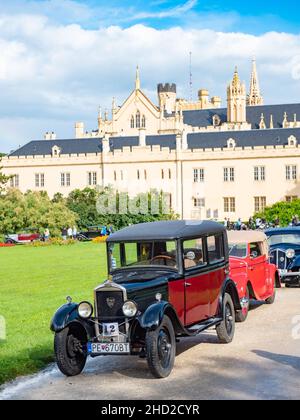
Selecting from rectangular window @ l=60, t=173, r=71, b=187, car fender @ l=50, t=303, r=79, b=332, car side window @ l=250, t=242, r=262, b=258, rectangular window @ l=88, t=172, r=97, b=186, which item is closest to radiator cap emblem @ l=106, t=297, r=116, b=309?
car fender @ l=50, t=303, r=79, b=332

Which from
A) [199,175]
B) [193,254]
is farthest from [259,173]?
[193,254]

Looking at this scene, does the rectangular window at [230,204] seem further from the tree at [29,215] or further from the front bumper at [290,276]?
the front bumper at [290,276]

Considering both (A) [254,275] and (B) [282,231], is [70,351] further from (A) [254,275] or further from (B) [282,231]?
(B) [282,231]

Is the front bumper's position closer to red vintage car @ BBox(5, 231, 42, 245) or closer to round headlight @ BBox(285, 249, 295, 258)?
round headlight @ BBox(285, 249, 295, 258)

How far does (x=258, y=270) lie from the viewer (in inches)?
701

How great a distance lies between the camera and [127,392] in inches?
396

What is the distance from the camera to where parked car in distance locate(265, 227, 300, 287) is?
22.0 meters

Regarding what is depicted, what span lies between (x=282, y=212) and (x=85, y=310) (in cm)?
5664

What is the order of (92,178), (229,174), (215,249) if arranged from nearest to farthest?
(215,249)
(229,174)
(92,178)

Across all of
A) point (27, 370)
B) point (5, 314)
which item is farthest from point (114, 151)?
point (27, 370)

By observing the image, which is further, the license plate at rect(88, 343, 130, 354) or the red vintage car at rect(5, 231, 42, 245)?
the red vintage car at rect(5, 231, 42, 245)

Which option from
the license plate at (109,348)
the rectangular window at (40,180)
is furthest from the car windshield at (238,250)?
the rectangular window at (40,180)

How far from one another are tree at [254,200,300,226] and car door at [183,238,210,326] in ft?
167
